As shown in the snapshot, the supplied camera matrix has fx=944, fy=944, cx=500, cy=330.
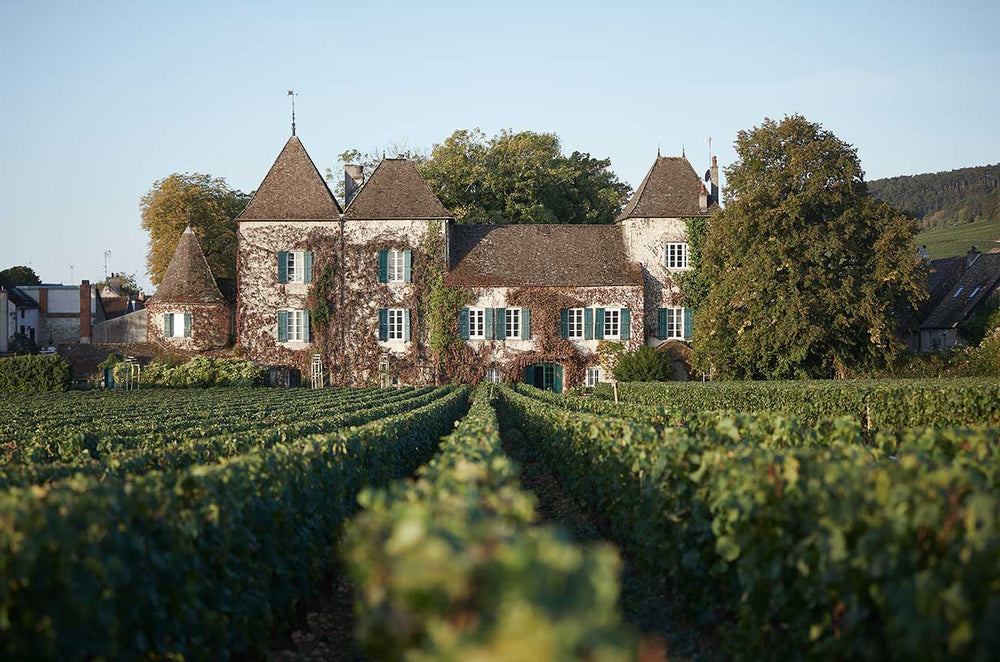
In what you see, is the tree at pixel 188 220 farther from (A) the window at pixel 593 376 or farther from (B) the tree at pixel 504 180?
(A) the window at pixel 593 376

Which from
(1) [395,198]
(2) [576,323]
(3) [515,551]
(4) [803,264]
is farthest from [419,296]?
(3) [515,551]

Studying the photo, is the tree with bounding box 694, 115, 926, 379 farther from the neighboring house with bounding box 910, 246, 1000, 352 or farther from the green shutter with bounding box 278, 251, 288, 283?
the green shutter with bounding box 278, 251, 288, 283

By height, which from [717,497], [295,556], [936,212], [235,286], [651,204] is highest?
[936,212]

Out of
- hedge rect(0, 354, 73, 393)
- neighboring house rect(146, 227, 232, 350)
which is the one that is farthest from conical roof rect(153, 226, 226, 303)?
hedge rect(0, 354, 73, 393)

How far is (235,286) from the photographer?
A: 157ft

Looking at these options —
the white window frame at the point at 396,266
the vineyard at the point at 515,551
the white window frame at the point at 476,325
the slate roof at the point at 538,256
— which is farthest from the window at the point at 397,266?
the vineyard at the point at 515,551

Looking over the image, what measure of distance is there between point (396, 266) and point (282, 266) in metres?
5.16

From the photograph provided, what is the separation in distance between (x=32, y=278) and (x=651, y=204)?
59.1 m

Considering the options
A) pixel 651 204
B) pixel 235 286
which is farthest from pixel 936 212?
pixel 235 286

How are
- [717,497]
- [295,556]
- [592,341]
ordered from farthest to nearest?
[592,341]
[295,556]
[717,497]

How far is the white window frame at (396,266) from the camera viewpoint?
4284 cm

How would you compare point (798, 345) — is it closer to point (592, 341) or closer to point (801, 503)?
point (592, 341)

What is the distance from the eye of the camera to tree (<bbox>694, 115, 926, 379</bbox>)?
35.6m

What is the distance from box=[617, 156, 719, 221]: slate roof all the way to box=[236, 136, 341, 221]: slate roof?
14.0 m
